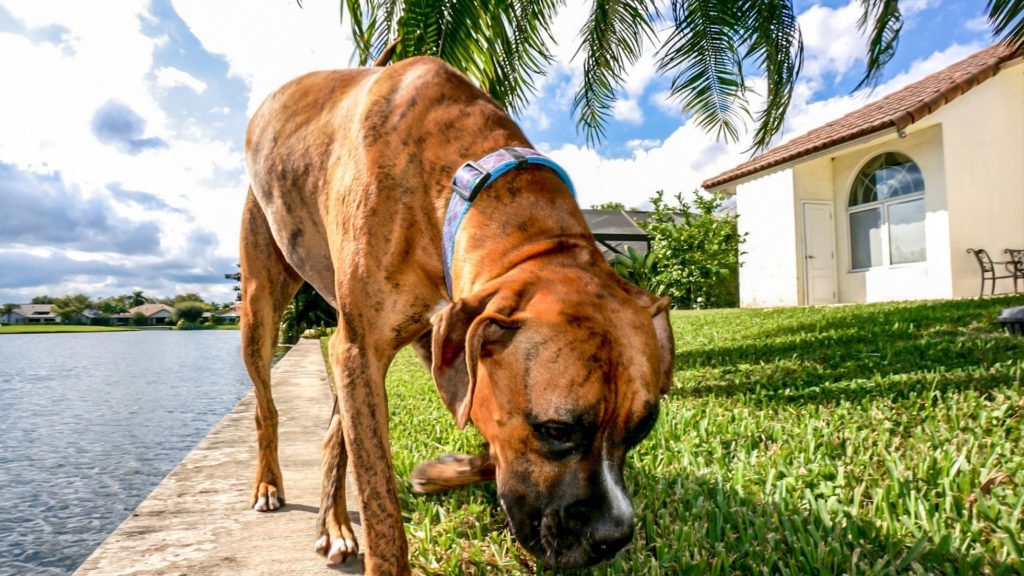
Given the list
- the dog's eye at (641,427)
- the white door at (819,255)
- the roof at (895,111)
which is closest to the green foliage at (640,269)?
the roof at (895,111)

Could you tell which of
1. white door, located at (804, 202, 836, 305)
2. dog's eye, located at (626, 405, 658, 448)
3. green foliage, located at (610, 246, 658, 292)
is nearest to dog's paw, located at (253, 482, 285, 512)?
dog's eye, located at (626, 405, 658, 448)

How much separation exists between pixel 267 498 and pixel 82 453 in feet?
11.0

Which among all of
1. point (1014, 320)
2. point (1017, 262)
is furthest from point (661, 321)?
point (1017, 262)

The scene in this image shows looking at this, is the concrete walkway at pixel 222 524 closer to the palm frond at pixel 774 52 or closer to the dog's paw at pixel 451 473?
the dog's paw at pixel 451 473

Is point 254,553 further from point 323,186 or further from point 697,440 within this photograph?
point 697,440

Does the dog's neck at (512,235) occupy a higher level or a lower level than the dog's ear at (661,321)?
higher

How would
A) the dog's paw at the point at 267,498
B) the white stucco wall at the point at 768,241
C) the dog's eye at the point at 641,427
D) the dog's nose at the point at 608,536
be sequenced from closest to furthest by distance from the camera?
the dog's nose at the point at 608,536 < the dog's eye at the point at 641,427 < the dog's paw at the point at 267,498 < the white stucco wall at the point at 768,241

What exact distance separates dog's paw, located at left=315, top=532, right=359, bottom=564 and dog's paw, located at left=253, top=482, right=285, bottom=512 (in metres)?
0.61

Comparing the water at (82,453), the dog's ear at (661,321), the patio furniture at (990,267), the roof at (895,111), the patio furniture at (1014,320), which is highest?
the roof at (895,111)

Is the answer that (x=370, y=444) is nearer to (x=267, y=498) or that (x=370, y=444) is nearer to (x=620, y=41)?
(x=267, y=498)

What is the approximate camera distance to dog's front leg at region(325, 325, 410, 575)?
2117 mm

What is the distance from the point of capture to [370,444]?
223 cm

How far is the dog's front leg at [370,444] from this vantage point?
2117 millimetres

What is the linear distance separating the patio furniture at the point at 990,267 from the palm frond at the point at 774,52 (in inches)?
338
